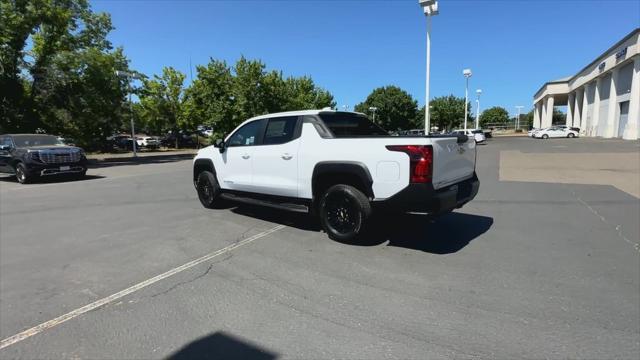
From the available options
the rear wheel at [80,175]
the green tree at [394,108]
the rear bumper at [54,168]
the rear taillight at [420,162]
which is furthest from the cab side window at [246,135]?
the green tree at [394,108]

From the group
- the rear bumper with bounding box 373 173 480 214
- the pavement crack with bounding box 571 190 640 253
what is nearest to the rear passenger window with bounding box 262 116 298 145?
the rear bumper with bounding box 373 173 480 214

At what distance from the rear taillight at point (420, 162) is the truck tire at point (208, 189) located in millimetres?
4306

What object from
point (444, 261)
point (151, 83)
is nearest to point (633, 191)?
point (444, 261)

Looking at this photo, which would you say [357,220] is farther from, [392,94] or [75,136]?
[392,94]

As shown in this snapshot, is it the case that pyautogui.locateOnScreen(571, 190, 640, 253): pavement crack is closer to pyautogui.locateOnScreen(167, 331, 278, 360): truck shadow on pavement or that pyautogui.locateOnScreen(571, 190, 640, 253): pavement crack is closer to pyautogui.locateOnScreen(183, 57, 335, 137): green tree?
pyautogui.locateOnScreen(167, 331, 278, 360): truck shadow on pavement

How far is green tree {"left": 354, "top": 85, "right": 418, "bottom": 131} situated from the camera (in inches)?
2598

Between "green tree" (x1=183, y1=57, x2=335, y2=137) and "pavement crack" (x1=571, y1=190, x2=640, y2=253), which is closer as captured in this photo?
"pavement crack" (x1=571, y1=190, x2=640, y2=253)

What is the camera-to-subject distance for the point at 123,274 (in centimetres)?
419

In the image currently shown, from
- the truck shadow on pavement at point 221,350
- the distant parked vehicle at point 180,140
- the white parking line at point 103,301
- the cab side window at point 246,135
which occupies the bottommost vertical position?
the truck shadow on pavement at point 221,350

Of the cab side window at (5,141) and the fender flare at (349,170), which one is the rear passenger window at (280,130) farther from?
the cab side window at (5,141)

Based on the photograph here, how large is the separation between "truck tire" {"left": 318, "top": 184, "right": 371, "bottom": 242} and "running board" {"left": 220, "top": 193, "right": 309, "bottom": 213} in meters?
0.35

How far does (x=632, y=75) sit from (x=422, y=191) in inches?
1668

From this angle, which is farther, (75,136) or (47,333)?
(75,136)

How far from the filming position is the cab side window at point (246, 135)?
6426 mm
